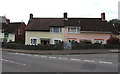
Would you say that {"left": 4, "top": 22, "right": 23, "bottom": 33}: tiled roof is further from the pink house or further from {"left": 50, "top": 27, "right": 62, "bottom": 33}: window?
the pink house

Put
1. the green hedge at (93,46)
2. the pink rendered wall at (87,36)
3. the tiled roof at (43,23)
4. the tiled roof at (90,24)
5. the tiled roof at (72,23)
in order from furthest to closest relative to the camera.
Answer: the tiled roof at (43,23)
the tiled roof at (72,23)
the tiled roof at (90,24)
the pink rendered wall at (87,36)
the green hedge at (93,46)

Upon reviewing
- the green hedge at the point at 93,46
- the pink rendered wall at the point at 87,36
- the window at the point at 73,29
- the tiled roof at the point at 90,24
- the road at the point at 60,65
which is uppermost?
the tiled roof at the point at 90,24

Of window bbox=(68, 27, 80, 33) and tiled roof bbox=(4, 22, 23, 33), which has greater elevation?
tiled roof bbox=(4, 22, 23, 33)

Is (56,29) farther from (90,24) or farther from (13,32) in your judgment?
(13,32)

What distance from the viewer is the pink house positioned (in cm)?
3857

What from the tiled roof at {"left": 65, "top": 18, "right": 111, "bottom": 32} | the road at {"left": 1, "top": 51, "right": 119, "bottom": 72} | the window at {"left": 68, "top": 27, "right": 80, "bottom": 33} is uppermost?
the tiled roof at {"left": 65, "top": 18, "right": 111, "bottom": 32}

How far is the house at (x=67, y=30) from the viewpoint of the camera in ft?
128

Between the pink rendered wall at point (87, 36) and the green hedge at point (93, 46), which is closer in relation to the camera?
the green hedge at point (93, 46)

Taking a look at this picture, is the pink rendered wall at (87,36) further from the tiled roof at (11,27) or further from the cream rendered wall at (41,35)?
the tiled roof at (11,27)

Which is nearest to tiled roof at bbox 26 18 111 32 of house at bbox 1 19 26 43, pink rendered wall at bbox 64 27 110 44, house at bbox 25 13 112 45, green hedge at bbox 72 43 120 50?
house at bbox 25 13 112 45

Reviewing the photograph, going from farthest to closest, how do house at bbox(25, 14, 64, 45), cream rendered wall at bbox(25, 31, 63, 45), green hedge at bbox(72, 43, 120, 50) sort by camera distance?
cream rendered wall at bbox(25, 31, 63, 45) → house at bbox(25, 14, 64, 45) → green hedge at bbox(72, 43, 120, 50)

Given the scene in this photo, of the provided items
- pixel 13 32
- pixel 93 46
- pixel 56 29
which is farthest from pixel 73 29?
pixel 13 32

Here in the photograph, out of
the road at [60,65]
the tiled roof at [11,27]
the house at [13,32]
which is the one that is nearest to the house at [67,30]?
the house at [13,32]

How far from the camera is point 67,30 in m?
40.4
